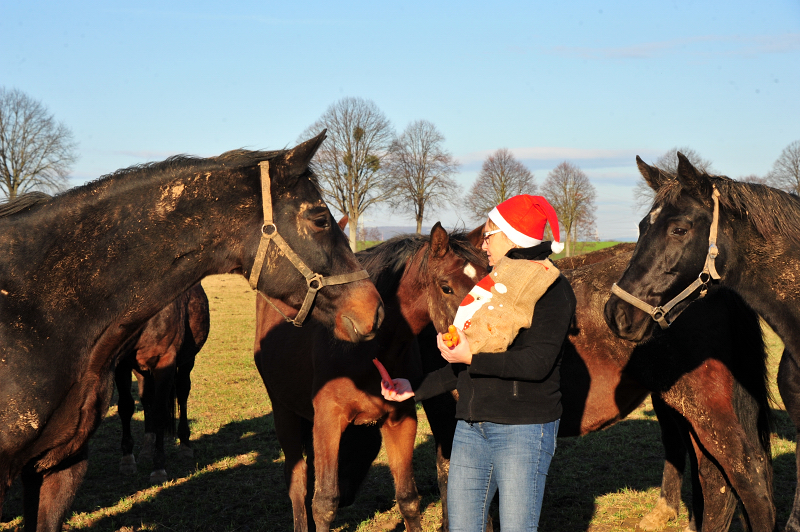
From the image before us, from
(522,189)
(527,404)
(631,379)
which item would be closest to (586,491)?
(631,379)


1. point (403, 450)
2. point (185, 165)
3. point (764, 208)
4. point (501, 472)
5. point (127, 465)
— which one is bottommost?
point (127, 465)

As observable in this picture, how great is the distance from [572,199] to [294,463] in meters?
46.4

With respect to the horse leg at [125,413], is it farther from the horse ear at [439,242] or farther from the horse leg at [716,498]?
the horse leg at [716,498]

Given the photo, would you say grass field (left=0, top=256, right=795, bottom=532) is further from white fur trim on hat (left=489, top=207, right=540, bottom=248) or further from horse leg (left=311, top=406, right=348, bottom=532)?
white fur trim on hat (left=489, top=207, right=540, bottom=248)

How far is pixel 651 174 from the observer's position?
3631 mm

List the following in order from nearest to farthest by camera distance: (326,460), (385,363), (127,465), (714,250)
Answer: (714,250)
(326,460)
(385,363)
(127,465)

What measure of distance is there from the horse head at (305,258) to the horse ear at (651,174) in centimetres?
188

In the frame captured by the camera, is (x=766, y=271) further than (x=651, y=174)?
No

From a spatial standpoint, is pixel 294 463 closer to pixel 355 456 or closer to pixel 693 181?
pixel 355 456

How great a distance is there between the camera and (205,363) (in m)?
12.4

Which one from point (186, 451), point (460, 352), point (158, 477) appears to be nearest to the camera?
point (460, 352)

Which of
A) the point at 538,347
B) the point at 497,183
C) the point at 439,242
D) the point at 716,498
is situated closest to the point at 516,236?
→ the point at 538,347

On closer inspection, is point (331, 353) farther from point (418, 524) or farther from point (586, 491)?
point (586, 491)

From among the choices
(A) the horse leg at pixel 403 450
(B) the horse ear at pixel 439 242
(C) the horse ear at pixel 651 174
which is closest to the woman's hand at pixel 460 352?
(B) the horse ear at pixel 439 242
